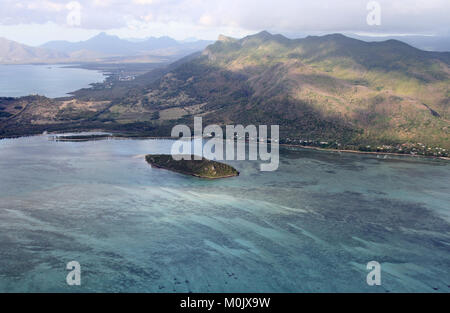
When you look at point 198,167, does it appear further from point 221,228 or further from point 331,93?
point 331,93

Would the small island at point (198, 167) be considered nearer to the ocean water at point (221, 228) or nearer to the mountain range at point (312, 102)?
the ocean water at point (221, 228)

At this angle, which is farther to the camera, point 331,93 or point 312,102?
point 331,93

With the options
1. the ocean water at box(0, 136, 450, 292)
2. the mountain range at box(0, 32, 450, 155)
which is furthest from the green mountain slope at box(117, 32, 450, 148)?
the ocean water at box(0, 136, 450, 292)

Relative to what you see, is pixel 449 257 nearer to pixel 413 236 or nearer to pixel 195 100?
pixel 413 236

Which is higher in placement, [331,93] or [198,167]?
[331,93]

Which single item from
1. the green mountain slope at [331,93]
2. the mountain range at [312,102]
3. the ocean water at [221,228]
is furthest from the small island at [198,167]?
the green mountain slope at [331,93]

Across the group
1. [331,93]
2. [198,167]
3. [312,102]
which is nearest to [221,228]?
[198,167]
